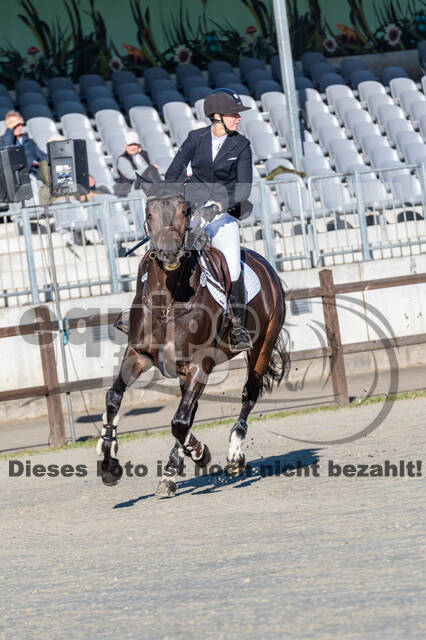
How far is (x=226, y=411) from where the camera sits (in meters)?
12.1

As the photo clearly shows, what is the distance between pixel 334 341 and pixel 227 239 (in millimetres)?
3901

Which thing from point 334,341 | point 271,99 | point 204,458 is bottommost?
point 204,458

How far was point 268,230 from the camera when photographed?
1365 centimetres

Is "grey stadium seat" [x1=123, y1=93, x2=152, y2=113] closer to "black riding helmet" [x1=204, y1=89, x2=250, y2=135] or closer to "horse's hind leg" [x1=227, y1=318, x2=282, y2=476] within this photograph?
"horse's hind leg" [x1=227, y1=318, x2=282, y2=476]

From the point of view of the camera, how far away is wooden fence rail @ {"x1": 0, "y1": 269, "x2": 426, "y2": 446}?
10336mm

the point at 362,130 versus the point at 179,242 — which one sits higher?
the point at 362,130

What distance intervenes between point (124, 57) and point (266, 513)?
660 inches

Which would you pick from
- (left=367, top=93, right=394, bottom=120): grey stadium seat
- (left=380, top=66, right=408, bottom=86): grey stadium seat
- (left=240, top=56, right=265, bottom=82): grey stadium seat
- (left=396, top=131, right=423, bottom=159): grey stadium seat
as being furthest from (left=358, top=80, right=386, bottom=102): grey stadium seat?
(left=240, top=56, right=265, bottom=82): grey stadium seat

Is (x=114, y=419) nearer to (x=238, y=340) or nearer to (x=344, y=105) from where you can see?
(x=238, y=340)

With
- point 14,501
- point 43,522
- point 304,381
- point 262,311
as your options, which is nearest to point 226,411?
point 304,381

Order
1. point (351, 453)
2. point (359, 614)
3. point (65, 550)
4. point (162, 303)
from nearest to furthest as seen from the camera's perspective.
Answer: point (359, 614)
point (65, 550)
point (162, 303)
point (351, 453)

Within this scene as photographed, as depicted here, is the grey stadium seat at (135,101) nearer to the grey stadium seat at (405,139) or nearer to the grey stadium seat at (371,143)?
the grey stadium seat at (371,143)

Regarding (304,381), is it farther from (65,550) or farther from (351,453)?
(65,550)

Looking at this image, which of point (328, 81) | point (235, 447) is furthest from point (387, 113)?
point (235, 447)
